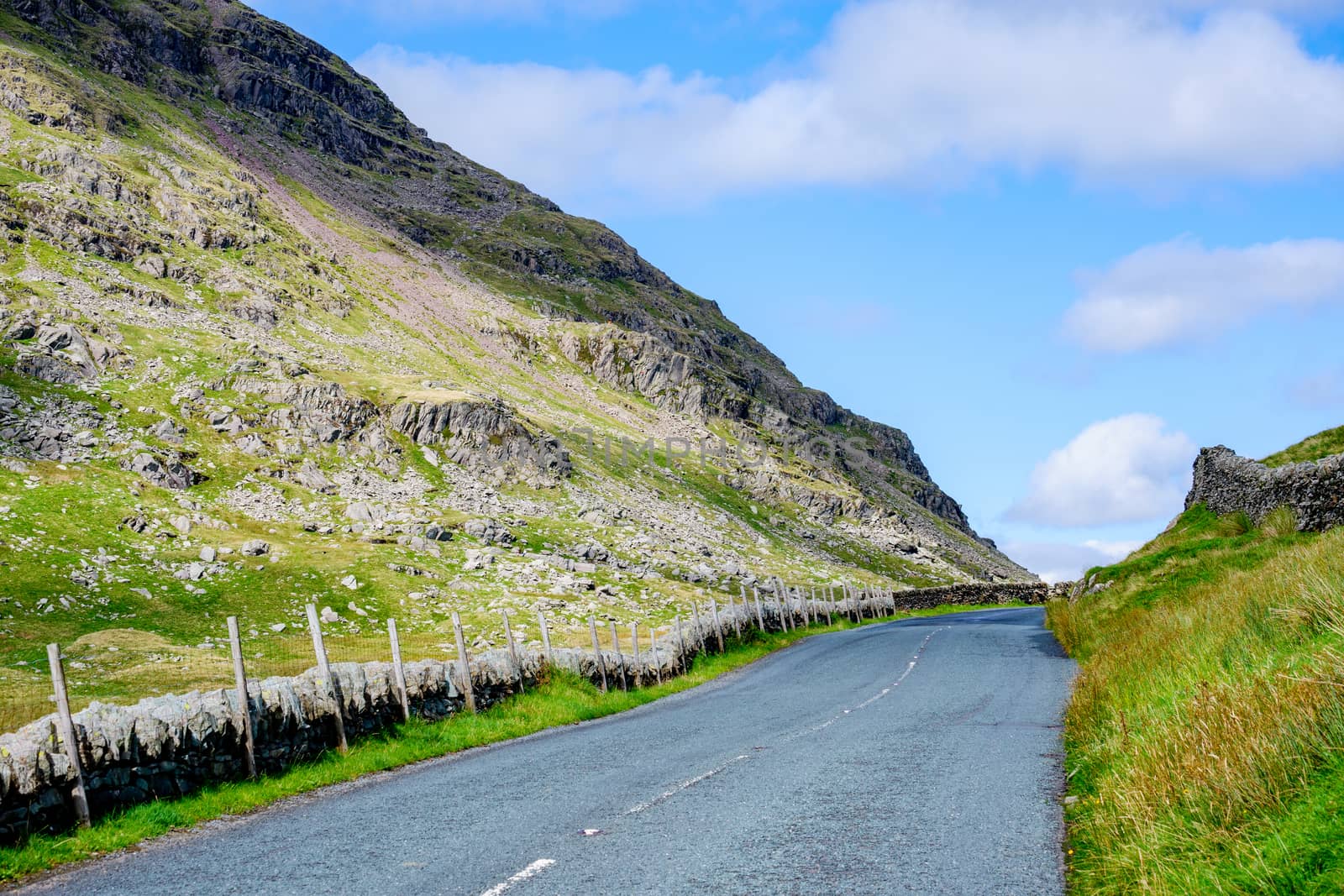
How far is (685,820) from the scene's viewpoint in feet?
35.6

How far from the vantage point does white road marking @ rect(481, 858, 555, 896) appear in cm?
835

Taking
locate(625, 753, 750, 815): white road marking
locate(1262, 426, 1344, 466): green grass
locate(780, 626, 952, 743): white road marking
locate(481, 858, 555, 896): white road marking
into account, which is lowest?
locate(780, 626, 952, 743): white road marking

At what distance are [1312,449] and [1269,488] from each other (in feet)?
9.71

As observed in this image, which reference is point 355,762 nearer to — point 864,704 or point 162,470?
point 864,704

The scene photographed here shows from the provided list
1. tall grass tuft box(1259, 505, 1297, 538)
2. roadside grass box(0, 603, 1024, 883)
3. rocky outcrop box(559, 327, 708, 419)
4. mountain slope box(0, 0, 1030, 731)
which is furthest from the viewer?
rocky outcrop box(559, 327, 708, 419)

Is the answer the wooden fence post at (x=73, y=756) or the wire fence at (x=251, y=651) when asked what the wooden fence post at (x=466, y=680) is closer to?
the wire fence at (x=251, y=651)

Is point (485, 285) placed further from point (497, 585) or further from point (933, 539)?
point (497, 585)

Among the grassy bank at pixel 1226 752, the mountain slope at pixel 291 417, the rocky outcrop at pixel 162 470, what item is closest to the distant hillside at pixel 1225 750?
the grassy bank at pixel 1226 752

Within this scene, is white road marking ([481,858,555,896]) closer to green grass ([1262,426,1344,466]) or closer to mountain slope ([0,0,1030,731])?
mountain slope ([0,0,1030,731])

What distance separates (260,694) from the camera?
50.6 feet

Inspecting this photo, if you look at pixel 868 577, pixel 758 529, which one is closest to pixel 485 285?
pixel 758 529

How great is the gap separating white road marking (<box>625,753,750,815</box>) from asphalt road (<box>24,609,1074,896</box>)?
61mm

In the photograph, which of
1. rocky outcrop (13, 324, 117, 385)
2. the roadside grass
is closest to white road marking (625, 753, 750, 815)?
the roadside grass

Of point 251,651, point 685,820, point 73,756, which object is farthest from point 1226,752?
point 251,651
